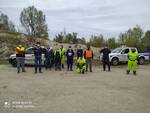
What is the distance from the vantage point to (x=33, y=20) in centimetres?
5141

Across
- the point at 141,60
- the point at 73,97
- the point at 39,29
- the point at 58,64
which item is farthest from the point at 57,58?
the point at 39,29

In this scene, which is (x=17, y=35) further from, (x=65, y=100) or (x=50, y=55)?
(x=65, y=100)

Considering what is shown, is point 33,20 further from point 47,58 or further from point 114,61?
point 47,58

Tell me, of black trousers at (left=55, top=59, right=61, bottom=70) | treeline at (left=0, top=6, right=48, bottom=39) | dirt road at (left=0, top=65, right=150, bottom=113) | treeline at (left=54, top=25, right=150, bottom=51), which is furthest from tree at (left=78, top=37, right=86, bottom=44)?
dirt road at (left=0, top=65, right=150, bottom=113)

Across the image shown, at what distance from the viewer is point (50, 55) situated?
887 inches

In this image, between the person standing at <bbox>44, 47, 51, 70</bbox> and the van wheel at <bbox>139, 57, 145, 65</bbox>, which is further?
the van wheel at <bbox>139, 57, 145, 65</bbox>

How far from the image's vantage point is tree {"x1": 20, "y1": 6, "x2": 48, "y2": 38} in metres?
50.9

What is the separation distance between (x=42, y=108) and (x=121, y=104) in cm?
255

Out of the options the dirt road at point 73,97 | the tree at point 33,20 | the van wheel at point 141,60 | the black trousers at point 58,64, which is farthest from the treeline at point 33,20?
the dirt road at point 73,97

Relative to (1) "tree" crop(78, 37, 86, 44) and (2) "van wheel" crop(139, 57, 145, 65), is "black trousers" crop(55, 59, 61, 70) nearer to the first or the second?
(2) "van wheel" crop(139, 57, 145, 65)

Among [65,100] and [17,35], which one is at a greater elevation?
[17,35]

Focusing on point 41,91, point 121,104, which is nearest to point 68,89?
point 41,91

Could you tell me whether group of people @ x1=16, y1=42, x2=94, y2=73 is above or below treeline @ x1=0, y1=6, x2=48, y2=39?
below

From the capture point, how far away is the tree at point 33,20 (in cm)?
5094
